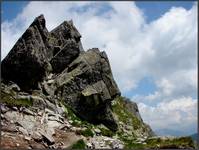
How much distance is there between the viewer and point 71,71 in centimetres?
5638

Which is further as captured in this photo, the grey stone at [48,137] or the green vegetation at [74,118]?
the green vegetation at [74,118]

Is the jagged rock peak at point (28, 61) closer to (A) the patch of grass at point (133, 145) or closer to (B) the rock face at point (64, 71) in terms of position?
(B) the rock face at point (64, 71)

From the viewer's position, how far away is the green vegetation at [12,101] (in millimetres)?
41094

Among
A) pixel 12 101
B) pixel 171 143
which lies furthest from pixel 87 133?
pixel 171 143

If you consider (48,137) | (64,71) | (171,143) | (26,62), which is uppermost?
(64,71)

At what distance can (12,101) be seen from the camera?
4162 centimetres

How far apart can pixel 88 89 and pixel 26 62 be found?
961 cm

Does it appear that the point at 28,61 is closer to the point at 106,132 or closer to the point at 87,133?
the point at 87,133

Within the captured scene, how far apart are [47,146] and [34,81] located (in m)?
14.5

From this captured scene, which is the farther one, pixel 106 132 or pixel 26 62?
pixel 106 132

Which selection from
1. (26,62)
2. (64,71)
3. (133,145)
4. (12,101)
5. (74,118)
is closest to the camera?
(12,101)

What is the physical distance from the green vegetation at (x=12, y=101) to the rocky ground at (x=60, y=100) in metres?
0.10

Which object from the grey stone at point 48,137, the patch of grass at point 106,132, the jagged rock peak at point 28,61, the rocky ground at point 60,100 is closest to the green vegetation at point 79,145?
the rocky ground at point 60,100

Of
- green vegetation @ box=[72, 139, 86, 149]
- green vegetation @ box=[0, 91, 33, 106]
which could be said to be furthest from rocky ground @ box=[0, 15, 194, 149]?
green vegetation @ box=[0, 91, 33, 106]
